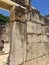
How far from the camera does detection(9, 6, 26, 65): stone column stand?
4.91 m

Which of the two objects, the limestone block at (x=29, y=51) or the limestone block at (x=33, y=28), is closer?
the limestone block at (x=29, y=51)

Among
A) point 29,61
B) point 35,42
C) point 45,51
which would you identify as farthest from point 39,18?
point 29,61

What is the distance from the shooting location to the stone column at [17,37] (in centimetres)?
491

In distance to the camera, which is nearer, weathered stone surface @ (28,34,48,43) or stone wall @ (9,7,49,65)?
stone wall @ (9,7,49,65)

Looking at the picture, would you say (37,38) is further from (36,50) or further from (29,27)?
(29,27)

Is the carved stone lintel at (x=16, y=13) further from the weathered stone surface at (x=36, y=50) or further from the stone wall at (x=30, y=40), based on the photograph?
the weathered stone surface at (x=36, y=50)

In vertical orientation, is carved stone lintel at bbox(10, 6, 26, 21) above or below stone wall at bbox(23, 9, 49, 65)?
above

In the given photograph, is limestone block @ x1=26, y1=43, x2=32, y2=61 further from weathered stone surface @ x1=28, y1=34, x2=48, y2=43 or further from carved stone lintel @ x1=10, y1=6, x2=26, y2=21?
carved stone lintel @ x1=10, y1=6, x2=26, y2=21

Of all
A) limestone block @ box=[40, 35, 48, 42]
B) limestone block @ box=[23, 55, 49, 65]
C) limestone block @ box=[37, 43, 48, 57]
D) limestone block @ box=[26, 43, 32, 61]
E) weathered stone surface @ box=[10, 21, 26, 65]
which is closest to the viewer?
weathered stone surface @ box=[10, 21, 26, 65]

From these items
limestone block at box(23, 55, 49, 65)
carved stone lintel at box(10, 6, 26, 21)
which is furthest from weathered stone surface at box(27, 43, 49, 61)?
carved stone lintel at box(10, 6, 26, 21)

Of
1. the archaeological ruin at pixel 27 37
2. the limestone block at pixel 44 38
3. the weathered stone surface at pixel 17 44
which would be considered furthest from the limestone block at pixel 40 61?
the limestone block at pixel 44 38

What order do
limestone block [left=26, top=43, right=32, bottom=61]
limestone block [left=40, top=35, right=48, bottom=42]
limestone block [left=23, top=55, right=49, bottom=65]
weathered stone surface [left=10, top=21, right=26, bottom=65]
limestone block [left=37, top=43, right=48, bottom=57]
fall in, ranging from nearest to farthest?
weathered stone surface [left=10, top=21, right=26, bottom=65] → limestone block [left=26, top=43, right=32, bottom=61] → limestone block [left=23, top=55, right=49, bottom=65] → limestone block [left=37, top=43, right=48, bottom=57] → limestone block [left=40, top=35, right=48, bottom=42]

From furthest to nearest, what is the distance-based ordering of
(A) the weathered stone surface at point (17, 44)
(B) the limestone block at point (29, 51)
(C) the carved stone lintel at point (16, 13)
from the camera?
(B) the limestone block at point (29, 51) < (C) the carved stone lintel at point (16, 13) < (A) the weathered stone surface at point (17, 44)

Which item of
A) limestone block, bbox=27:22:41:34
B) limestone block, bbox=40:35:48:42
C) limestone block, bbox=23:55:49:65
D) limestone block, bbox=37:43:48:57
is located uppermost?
limestone block, bbox=27:22:41:34
